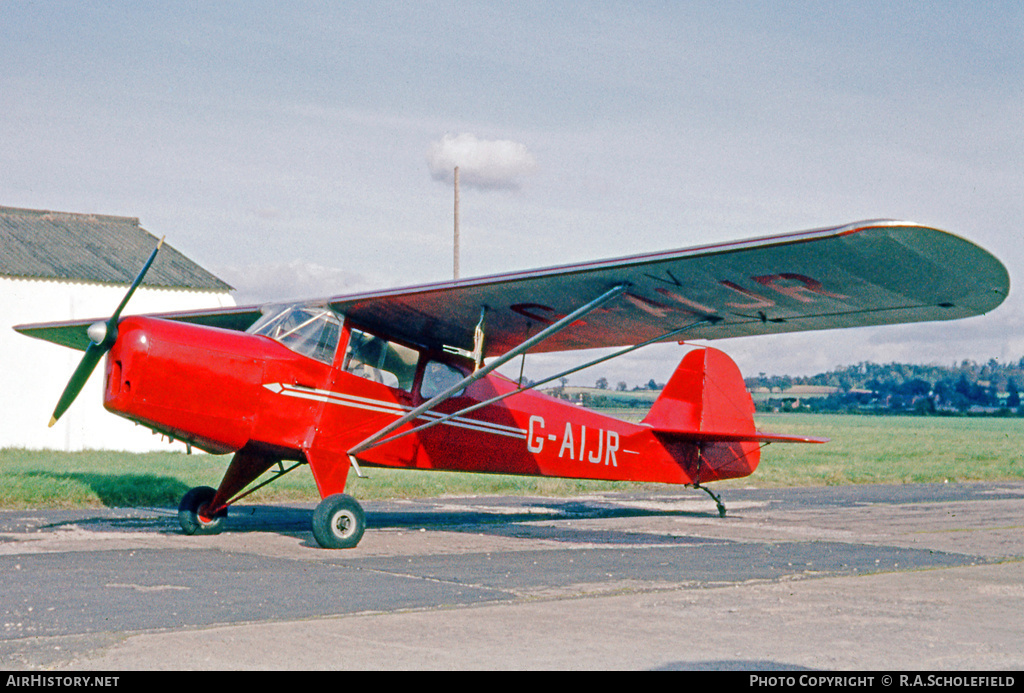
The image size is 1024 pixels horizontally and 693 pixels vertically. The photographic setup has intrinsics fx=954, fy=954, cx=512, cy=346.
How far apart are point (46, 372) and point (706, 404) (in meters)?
18.9

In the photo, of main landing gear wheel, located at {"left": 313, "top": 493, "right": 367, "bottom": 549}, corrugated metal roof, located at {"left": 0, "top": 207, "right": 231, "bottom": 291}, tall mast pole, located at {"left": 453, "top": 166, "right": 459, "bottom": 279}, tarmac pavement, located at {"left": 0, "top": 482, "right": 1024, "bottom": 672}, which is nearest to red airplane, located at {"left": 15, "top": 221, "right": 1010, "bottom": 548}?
main landing gear wheel, located at {"left": 313, "top": 493, "right": 367, "bottom": 549}

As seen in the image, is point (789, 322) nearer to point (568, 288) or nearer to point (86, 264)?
point (568, 288)

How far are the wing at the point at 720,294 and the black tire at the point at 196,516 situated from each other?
254cm

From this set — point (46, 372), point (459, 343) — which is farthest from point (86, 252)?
point (459, 343)

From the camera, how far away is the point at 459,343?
11.6 meters

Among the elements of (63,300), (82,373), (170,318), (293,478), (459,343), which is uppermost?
(63,300)

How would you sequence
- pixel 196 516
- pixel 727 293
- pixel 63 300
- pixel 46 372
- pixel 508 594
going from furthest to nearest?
pixel 63 300 < pixel 46 372 < pixel 196 516 < pixel 727 293 < pixel 508 594

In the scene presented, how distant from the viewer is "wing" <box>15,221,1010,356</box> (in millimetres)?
7469

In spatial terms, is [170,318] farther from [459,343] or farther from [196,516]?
[459,343]

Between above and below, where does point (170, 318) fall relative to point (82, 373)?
above

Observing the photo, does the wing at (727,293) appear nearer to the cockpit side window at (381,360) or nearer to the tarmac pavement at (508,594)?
the cockpit side window at (381,360)

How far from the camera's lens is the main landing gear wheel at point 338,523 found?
31.3 feet

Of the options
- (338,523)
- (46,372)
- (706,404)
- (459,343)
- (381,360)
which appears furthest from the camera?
(46,372)

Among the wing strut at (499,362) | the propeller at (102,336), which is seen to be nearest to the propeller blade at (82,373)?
the propeller at (102,336)
